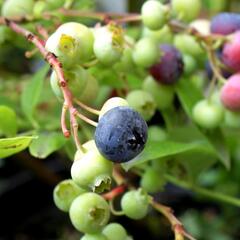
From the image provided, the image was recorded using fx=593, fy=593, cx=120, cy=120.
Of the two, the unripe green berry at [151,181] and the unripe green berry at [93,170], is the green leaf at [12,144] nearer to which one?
the unripe green berry at [93,170]

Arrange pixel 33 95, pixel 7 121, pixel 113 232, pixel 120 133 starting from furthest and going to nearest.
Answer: pixel 33 95
pixel 7 121
pixel 113 232
pixel 120 133

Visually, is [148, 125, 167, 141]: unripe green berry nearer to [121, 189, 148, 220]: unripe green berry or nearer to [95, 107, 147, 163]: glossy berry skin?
[121, 189, 148, 220]: unripe green berry

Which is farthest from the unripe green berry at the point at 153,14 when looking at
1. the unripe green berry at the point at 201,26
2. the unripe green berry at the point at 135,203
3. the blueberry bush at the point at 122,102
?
the unripe green berry at the point at 135,203

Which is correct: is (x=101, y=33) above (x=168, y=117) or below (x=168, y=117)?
above

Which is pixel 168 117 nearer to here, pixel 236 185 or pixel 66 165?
pixel 236 185

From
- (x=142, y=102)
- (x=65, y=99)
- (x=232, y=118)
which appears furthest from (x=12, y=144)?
(x=232, y=118)

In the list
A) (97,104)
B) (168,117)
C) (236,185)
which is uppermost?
(168,117)

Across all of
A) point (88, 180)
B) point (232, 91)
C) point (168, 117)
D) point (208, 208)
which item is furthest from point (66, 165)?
point (88, 180)

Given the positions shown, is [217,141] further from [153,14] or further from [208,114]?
[153,14]
